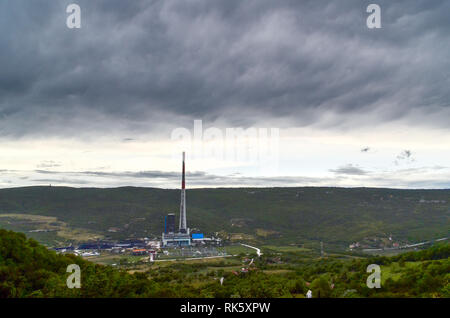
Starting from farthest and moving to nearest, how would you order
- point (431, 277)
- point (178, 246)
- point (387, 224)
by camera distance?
point (387, 224) → point (178, 246) → point (431, 277)

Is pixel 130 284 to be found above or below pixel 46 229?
above

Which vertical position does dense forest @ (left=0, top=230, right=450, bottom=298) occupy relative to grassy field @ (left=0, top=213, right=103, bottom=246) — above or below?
above

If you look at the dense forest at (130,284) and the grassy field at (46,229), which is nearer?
the dense forest at (130,284)

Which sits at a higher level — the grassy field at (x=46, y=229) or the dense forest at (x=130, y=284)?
the dense forest at (x=130, y=284)

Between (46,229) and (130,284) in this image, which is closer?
(130,284)

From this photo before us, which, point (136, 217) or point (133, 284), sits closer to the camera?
point (133, 284)

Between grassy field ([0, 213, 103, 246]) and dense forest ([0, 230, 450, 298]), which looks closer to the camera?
dense forest ([0, 230, 450, 298])
